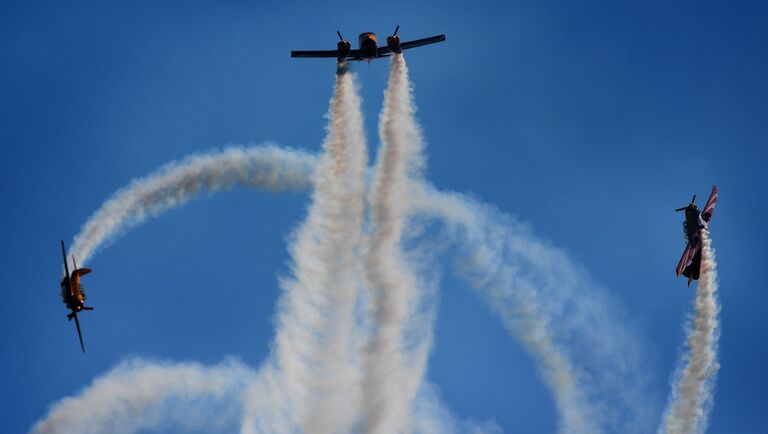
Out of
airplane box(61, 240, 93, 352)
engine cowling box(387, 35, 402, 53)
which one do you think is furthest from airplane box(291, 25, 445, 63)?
airplane box(61, 240, 93, 352)

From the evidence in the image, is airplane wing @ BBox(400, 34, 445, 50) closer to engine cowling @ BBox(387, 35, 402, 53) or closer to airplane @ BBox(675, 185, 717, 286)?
engine cowling @ BBox(387, 35, 402, 53)

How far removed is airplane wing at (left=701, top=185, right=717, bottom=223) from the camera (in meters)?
63.9

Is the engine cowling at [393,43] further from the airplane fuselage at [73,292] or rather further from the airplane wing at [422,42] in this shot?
the airplane fuselage at [73,292]

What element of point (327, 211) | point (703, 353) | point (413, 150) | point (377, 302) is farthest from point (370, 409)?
point (703, 353)

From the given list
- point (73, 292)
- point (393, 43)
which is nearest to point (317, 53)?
point (393, 43)

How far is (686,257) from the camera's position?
62281mm

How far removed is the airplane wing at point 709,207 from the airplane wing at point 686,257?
2133 mm

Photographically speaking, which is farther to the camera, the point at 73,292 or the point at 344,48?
the point at 344,48

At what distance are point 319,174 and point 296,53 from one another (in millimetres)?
8885

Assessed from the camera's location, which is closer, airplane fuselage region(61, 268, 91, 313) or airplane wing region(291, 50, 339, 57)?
airplane fuselage region(61, 268, 91, 313)

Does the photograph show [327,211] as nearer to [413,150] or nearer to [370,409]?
[413,150]

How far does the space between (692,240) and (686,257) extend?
4.03 feet

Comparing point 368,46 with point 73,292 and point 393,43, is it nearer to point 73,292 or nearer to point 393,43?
point 393,43

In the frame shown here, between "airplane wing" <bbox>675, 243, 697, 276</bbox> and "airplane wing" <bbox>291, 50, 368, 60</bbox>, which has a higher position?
"airplane wing" <bbox>291, 50, 368, 60</bbox>
